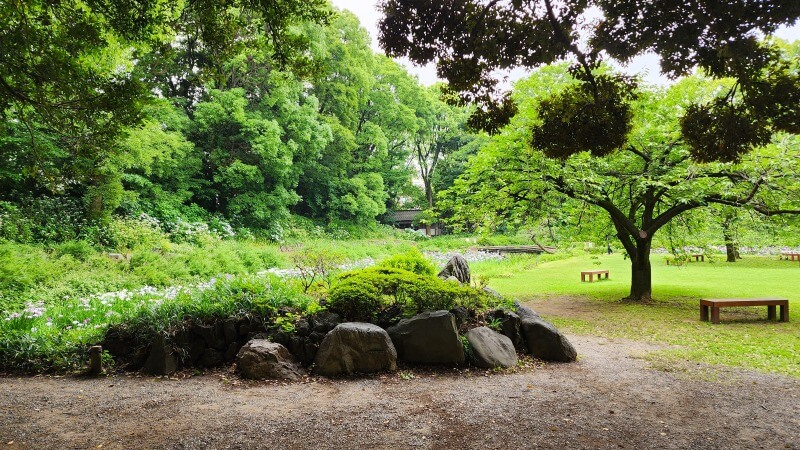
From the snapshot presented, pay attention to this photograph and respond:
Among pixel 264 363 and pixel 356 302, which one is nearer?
pixel 264 363

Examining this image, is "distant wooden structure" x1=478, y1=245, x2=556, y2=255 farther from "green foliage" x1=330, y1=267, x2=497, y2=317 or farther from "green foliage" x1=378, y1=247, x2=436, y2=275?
"green foliage" x1=330, y1=267, x2=497, y2=317

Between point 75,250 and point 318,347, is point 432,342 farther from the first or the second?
point 75,250

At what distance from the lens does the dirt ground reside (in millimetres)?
3613

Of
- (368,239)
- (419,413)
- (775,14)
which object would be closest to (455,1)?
(775,14)

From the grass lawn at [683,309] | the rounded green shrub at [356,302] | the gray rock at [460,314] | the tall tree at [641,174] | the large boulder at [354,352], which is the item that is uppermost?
the tall tree at [641,174]

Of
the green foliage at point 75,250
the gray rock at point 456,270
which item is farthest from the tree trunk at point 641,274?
the green foliage at point 75,250

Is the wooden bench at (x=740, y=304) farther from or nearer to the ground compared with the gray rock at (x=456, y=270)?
nearer to the ground

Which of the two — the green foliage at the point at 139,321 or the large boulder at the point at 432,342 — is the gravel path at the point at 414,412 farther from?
the green foliage at the point at 139,321

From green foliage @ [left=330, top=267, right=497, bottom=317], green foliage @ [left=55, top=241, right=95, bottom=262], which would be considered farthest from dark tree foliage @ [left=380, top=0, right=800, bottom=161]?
green foliage @ [left=55, top=241, right=95, bottom=262]

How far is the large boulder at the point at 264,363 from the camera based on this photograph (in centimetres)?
520

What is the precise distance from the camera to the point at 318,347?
565 centimetres

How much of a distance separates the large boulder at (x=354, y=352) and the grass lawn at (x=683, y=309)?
388 cm

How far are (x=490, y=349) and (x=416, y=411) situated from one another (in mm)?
1907

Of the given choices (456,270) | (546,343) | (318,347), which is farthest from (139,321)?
(546,343)
